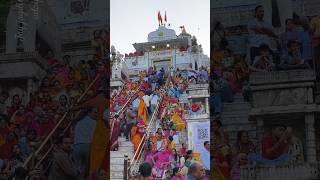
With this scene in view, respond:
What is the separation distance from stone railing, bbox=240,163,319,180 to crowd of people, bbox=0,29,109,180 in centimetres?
290

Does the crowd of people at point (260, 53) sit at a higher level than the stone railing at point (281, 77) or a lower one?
higher

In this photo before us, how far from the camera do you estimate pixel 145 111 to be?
23016 millimetres

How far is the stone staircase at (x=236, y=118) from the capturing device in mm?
9273

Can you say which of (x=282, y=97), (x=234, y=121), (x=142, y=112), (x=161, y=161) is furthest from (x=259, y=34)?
(x=142, y=112)

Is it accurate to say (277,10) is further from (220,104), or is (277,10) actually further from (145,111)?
(145,111)

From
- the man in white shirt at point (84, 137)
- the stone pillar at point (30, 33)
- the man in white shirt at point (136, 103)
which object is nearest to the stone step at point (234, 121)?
the man in white shirt at point (84, 137)

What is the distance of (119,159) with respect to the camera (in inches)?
742

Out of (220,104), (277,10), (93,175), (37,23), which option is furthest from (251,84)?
(37,23)

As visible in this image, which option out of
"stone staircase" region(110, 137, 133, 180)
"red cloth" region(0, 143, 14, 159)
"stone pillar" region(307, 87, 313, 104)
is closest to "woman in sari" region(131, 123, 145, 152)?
"stone staircase" region(110, 137, 133, 180)

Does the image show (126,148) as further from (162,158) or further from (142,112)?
(142,112)

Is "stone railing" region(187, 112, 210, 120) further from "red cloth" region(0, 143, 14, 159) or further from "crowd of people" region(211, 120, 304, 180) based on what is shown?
"crowd of people" region(211, 120, 304, 180)

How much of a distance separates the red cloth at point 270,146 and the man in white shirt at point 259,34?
4.07 ft

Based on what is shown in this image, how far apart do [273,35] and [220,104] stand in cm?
Answer: 133

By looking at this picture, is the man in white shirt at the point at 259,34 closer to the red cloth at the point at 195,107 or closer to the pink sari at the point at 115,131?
the pink sari at the point at 115,131
